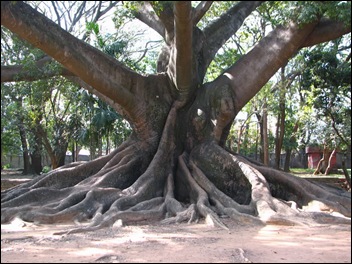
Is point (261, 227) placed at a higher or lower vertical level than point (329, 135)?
lower

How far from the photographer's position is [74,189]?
8234mm

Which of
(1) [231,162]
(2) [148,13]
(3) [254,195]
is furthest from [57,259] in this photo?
(2) [148,13]

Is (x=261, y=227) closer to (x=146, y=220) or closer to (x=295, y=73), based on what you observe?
(x=146, y=220)

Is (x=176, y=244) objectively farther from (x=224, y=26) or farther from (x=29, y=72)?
(x=224, y=26)

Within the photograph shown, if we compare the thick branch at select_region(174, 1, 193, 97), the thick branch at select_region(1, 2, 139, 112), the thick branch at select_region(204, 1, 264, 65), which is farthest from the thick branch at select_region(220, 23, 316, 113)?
the thick branch at select_region(1, 2, 139, 112)

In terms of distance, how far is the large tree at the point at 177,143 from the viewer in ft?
23.1

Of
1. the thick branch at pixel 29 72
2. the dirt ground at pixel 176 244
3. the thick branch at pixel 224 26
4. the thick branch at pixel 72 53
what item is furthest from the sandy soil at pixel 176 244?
the thick branch at pixel 224 26

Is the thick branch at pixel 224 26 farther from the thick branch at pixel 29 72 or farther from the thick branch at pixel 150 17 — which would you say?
the thick branch at pixel 29 72

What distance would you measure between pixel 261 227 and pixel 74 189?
3.69 metres

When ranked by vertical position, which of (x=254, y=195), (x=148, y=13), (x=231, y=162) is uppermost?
(x=148, y=13)

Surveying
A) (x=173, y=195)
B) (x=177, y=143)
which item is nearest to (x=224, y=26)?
(x=177, y=143)

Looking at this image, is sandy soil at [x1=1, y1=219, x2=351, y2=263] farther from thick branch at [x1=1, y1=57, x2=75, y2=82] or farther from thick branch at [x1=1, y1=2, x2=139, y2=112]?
thick branch at [x1=1, y1=57, x2=75, y2=82]

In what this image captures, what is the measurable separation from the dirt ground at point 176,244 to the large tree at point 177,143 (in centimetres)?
46

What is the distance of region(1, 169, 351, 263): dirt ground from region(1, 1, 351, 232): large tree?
0.46 m
